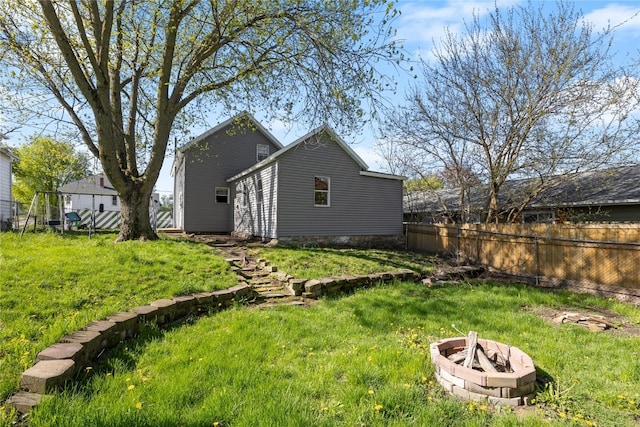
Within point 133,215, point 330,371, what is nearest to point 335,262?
point 330,371

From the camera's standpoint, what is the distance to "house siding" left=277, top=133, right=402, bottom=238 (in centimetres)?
1272

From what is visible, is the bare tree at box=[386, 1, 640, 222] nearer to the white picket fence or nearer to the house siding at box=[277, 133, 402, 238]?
the house siding at box=[277, 133, 402, 238]

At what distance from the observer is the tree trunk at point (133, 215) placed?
1030 cm

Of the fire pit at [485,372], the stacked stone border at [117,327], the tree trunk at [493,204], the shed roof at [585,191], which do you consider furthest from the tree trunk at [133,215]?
the shed roof at [585,191]

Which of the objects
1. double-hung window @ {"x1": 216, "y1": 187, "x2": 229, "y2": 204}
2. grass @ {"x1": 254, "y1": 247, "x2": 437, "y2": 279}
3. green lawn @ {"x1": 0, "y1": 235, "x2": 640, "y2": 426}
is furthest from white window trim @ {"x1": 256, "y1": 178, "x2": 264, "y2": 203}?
green lawn @ {"x1": 0, "y1": 235, "x2": 640, "y2": 426}

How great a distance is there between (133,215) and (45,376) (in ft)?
28.1

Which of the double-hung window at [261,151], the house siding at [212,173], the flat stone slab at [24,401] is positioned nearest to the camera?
the flat stone slab at [24,401]

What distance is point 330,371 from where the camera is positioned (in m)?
3.46

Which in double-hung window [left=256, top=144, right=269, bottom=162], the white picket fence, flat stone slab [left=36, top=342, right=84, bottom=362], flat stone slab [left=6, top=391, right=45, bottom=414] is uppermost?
double-hung window [left=256, top=144, right=269, bottom=162]

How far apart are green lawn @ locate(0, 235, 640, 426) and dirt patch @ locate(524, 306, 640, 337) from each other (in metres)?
0.06

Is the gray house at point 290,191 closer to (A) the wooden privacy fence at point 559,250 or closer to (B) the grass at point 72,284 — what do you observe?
(A) the wooden privacy fence at point 559,250

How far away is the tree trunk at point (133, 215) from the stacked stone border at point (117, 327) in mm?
5667

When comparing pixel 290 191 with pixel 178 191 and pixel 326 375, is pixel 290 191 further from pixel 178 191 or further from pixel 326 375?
pixel 178 191

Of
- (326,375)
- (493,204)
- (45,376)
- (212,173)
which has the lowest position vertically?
(326,375)
